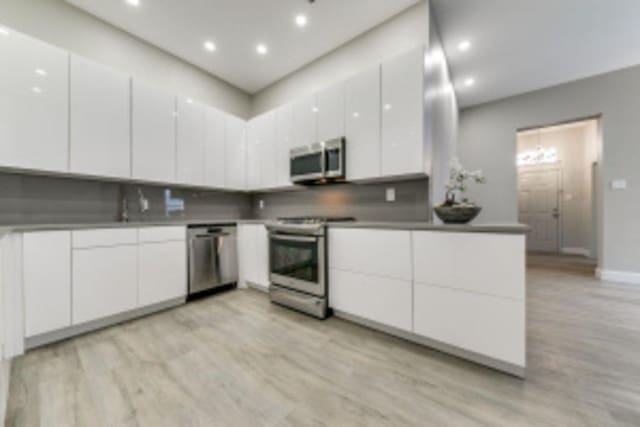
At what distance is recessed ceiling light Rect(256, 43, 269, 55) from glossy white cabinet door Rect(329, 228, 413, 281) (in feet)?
8.08

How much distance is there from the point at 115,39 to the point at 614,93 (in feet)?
22.0

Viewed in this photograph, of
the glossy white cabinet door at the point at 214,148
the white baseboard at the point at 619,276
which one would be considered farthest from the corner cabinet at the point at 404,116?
the white baseboard at the point at 619,276

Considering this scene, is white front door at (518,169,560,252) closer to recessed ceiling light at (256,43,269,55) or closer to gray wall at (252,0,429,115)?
gray wall at (252,0,429,115)

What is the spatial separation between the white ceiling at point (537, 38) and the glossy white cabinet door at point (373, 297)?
278 centimetres

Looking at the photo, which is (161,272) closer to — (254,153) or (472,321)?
(254,153)

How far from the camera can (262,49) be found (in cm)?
294

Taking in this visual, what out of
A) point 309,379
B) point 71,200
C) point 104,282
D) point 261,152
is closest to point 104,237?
point 104,282

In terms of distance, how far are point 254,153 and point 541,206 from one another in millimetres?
7126

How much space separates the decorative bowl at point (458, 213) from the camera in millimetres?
1635

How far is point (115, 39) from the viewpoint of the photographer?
256cm

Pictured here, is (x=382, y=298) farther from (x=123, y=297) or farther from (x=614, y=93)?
(x=614, y=93)

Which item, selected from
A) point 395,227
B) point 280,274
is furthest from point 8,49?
point 395,227

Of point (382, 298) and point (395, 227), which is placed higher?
point (395, 227)

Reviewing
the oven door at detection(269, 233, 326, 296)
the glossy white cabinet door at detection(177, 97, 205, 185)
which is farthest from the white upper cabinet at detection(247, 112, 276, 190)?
the oven door at detection(269, 233, 326, 296)
